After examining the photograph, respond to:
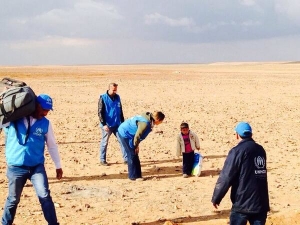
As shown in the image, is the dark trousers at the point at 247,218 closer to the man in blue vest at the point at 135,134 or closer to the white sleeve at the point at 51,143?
the white sleeve at the point at 51,143

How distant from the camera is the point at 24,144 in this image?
5703mm

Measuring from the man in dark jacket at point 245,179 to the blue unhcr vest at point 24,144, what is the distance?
86.4 inches

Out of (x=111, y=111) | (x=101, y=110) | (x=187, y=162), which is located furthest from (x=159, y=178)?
(x=101, y=110)

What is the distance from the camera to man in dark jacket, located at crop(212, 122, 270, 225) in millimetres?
5012

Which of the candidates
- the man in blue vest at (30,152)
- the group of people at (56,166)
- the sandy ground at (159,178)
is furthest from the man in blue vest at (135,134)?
the man in blue vest at (30,152)

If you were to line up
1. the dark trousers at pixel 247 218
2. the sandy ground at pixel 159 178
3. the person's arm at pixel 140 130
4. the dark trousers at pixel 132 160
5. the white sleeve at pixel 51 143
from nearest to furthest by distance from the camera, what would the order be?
the dark trousers at pixel 247 218 < the white sleeve at pixel 51 143 < the sandy ground at pixel 159 178 < the person's arm at pixel 140 130 < the dark trousers at pixel 132 160

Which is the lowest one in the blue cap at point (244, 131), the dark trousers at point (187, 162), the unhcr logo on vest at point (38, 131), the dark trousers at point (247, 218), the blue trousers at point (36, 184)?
the dark trousers at point (187, 162)

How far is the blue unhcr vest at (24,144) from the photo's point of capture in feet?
18.7

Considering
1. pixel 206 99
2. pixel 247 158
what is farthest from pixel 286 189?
pixel 206 99

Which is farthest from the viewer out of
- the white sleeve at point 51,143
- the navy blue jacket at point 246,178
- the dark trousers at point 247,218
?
the white sleeve at point 51,143

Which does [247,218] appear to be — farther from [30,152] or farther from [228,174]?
[30,152]

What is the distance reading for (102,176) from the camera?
9.78m

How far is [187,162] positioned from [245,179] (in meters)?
4.65

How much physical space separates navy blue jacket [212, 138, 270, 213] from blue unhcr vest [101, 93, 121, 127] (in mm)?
5419
